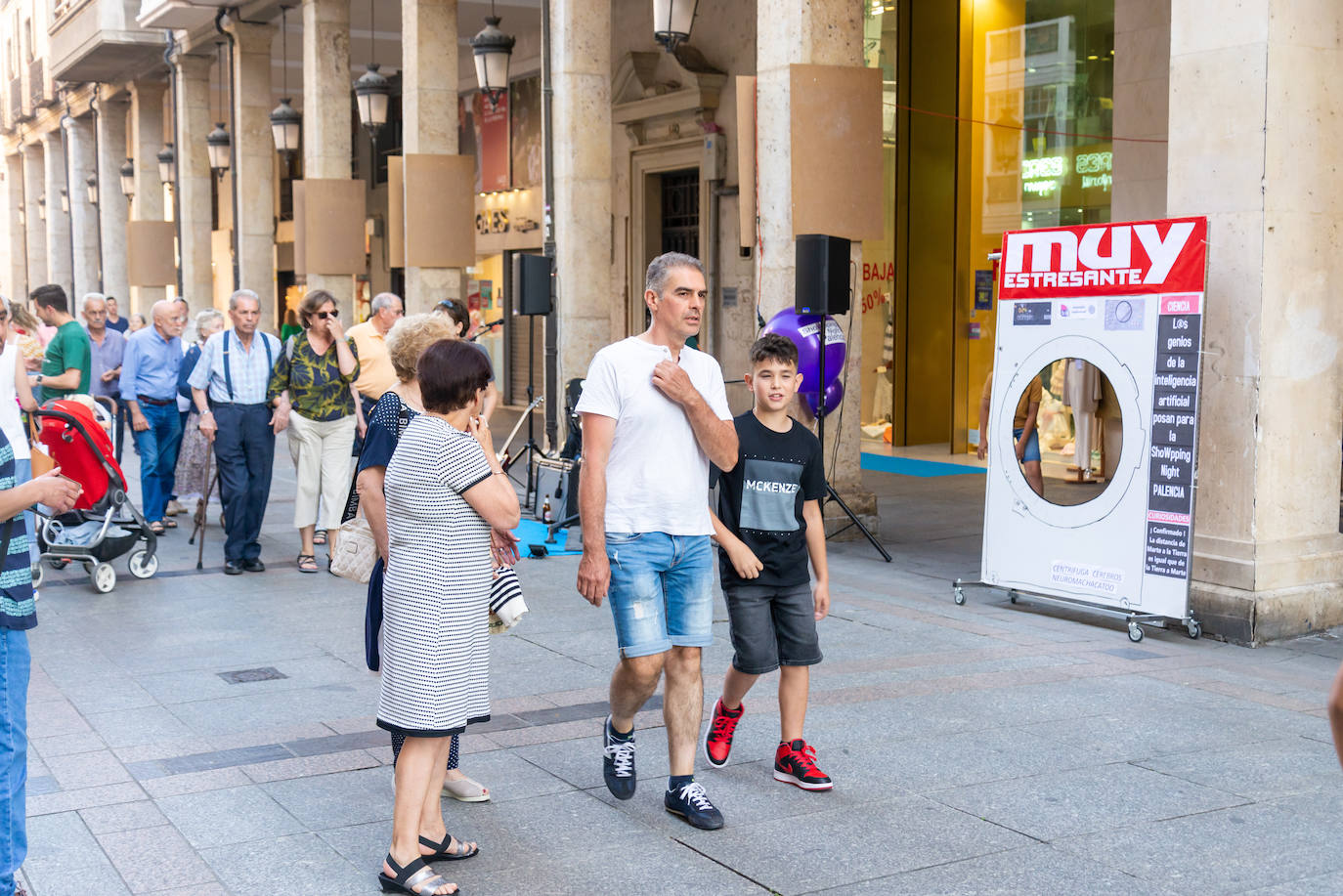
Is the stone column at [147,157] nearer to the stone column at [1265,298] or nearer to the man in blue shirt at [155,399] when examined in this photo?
the man in blue shirt at [155,399]

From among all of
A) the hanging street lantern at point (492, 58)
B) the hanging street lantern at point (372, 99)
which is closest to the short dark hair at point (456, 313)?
the hanging street lantern at point (492, 58)

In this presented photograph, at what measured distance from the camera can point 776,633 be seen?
521 centimetres

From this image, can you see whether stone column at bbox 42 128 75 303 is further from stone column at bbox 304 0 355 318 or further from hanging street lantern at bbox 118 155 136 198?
stone column at bbox 304 0 355 318

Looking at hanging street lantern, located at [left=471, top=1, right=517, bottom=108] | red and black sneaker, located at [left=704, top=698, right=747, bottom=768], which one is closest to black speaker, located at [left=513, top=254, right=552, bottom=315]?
hanging street lantern, located at [left=471, top=1, right=517, bottom=108]

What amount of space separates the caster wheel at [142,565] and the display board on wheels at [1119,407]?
5533mm

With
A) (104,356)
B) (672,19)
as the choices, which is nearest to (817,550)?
(672,19)

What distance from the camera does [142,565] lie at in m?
9.79

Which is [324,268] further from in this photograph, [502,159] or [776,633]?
[776,633]

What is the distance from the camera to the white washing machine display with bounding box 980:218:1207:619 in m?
7.62

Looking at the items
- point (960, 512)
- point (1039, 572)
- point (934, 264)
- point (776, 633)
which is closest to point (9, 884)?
point (776, 633)

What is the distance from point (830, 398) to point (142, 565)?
16.4ft

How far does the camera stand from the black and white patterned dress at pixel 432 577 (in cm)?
415

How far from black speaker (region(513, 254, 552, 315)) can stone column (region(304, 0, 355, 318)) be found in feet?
19.1

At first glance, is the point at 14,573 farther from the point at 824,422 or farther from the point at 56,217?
the point at 56,217
